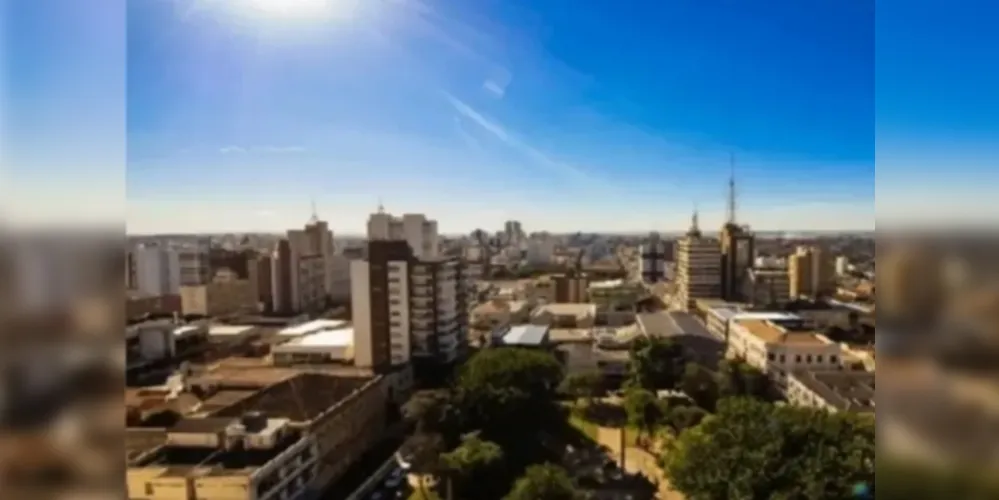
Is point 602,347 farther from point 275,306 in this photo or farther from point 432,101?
point 432,101

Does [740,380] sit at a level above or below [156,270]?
below

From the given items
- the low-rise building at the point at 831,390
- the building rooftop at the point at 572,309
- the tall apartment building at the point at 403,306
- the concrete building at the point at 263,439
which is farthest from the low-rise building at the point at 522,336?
the low-rise building at the point at 831,390

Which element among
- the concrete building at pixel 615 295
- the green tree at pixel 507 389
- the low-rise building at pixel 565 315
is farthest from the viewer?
the concrete building at pixel 615 295

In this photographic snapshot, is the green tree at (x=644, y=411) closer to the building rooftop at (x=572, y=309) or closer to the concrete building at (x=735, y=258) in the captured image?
the concrete building at (x=735, y=258)

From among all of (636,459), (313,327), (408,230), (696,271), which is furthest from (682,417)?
(313,327)

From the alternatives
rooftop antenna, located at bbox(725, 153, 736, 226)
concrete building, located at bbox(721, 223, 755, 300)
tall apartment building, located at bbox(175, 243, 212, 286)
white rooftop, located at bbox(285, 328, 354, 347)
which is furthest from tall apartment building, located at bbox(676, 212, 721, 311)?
tall apartment building, located at bbox(175, 243, 212, 286)

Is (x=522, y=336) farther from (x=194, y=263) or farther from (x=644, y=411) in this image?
(x=194, y=263)

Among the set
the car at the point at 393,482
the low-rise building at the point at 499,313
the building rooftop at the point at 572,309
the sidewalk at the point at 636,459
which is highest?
the low-rise building at the point at 499,313
